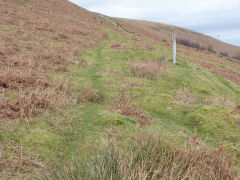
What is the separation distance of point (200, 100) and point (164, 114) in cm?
371

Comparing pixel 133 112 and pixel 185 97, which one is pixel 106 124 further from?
pixel 185 97

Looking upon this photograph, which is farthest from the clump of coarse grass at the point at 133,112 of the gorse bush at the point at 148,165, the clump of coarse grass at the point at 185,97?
the clump of coarse grass at the point at 185,97

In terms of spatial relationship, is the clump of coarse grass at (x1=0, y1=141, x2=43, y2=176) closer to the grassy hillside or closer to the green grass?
the grassy hillside

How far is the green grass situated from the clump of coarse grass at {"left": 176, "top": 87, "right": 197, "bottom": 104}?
26 cm

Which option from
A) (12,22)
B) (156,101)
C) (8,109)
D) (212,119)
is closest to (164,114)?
(156,101)

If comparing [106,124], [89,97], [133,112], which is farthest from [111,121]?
[89,97]

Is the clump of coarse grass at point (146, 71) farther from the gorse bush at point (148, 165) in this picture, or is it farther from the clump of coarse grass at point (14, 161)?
the clump of coarse grass at point (14, 161)

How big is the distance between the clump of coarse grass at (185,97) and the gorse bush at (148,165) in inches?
259

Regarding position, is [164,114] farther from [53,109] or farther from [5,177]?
[5,177]

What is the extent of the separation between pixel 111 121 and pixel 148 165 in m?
3.48

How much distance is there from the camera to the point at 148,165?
4.33 meters

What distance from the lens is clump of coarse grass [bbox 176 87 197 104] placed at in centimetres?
1222

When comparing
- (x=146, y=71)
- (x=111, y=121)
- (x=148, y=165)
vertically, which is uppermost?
(x=146, y=71)

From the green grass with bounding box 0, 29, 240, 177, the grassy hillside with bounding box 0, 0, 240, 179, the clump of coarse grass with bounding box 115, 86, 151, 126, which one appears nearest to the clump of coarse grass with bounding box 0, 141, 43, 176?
the grassy hillside with bounding box 0, 0, 240, 179
